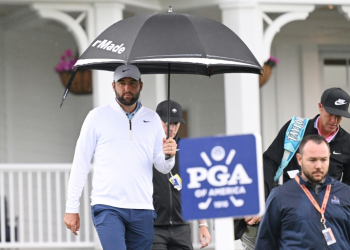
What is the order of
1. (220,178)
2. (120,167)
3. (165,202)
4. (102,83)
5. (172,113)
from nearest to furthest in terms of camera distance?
(220,178), (120,167), (165,202), (172,113), (102,83)

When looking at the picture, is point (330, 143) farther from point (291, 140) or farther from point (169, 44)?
point (169, 44)

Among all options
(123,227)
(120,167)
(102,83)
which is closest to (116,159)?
(120,167)

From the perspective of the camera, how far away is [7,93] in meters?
12.5

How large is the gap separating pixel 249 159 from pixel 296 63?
10.1 metres

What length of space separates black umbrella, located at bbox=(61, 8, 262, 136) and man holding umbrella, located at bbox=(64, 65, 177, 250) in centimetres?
15

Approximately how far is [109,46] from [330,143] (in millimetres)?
1777

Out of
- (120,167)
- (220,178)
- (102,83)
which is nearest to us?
(220,178)

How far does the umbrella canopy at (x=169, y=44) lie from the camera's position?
5.50 metres

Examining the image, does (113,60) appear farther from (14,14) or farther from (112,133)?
(14,14)

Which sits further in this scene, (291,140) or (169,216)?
(169,216)

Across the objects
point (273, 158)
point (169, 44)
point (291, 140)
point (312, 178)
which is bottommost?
point (312, 178)

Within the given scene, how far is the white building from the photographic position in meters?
10.6

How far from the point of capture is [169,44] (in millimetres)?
5582

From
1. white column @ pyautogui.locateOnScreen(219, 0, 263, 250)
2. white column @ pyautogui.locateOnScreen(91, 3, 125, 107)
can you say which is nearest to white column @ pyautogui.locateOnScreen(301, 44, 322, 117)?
white column @ pyautogui.locateOnScreen(219, 0, 263, 250)
